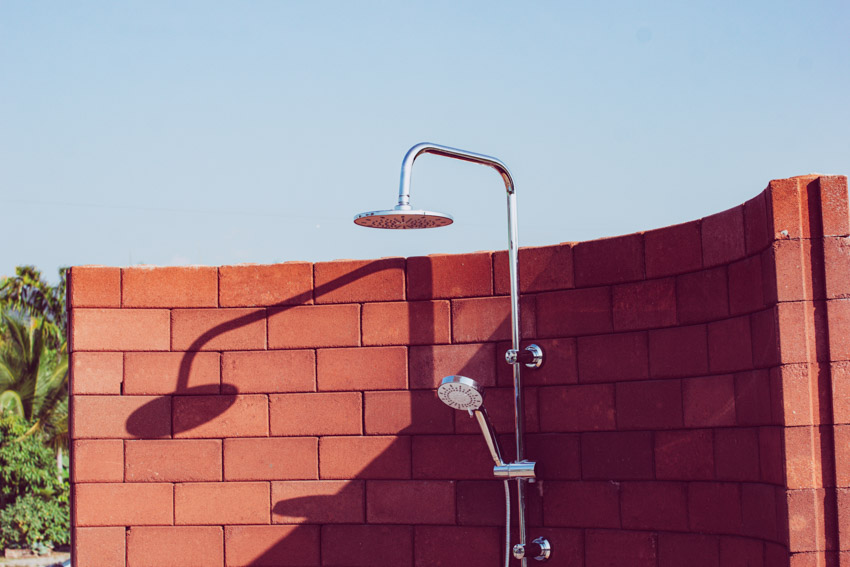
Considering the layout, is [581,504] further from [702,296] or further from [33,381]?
[33,381]

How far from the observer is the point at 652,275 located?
2.77m

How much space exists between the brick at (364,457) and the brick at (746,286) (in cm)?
115

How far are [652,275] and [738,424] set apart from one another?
1.70 feet

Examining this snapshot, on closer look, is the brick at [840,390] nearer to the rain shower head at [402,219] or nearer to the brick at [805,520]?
the brick at [805,520]

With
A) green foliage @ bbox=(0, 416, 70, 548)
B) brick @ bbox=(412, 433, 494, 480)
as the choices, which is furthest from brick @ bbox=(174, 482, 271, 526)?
green foliage @ bbox=(0, 416, 70, 548)

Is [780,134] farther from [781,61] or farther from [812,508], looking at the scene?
[812,508]

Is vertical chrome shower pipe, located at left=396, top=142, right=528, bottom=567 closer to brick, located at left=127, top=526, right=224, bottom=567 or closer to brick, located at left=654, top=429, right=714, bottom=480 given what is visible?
brick, located at left=654, top=429, right=714, bottom=480

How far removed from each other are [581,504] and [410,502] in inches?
22.1

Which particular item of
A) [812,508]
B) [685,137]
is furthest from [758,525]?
[685,137]

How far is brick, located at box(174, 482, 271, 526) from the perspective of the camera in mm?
3127

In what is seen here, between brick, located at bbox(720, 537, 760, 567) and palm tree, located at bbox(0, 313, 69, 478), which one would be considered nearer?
brick, located at bbox(720, 537, 760, 567)

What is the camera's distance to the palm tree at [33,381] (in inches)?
404

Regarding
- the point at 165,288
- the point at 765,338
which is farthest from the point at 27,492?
the point at 765,338

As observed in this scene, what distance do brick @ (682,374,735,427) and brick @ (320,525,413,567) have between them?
1.00m
